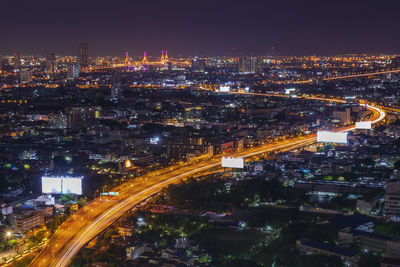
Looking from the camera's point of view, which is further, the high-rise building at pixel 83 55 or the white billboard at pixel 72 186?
the high-rise building at pixel 83 55

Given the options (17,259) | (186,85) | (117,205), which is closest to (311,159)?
(117,205)

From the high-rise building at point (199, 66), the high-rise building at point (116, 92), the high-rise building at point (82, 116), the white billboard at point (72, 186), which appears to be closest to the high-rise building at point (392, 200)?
Result: the white billboard at point (72, 186)

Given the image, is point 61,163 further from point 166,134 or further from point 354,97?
point 354,97

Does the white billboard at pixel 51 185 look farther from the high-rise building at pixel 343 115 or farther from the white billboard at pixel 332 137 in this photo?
the high-rise building at pixel 343 115

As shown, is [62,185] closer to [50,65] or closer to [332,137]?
[332,137]

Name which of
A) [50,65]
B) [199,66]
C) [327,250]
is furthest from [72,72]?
[327,250]

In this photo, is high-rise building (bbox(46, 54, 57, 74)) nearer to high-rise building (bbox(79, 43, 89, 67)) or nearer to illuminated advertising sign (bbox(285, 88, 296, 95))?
Result: high-rise building (bbox(79, 43, 89, 67))
